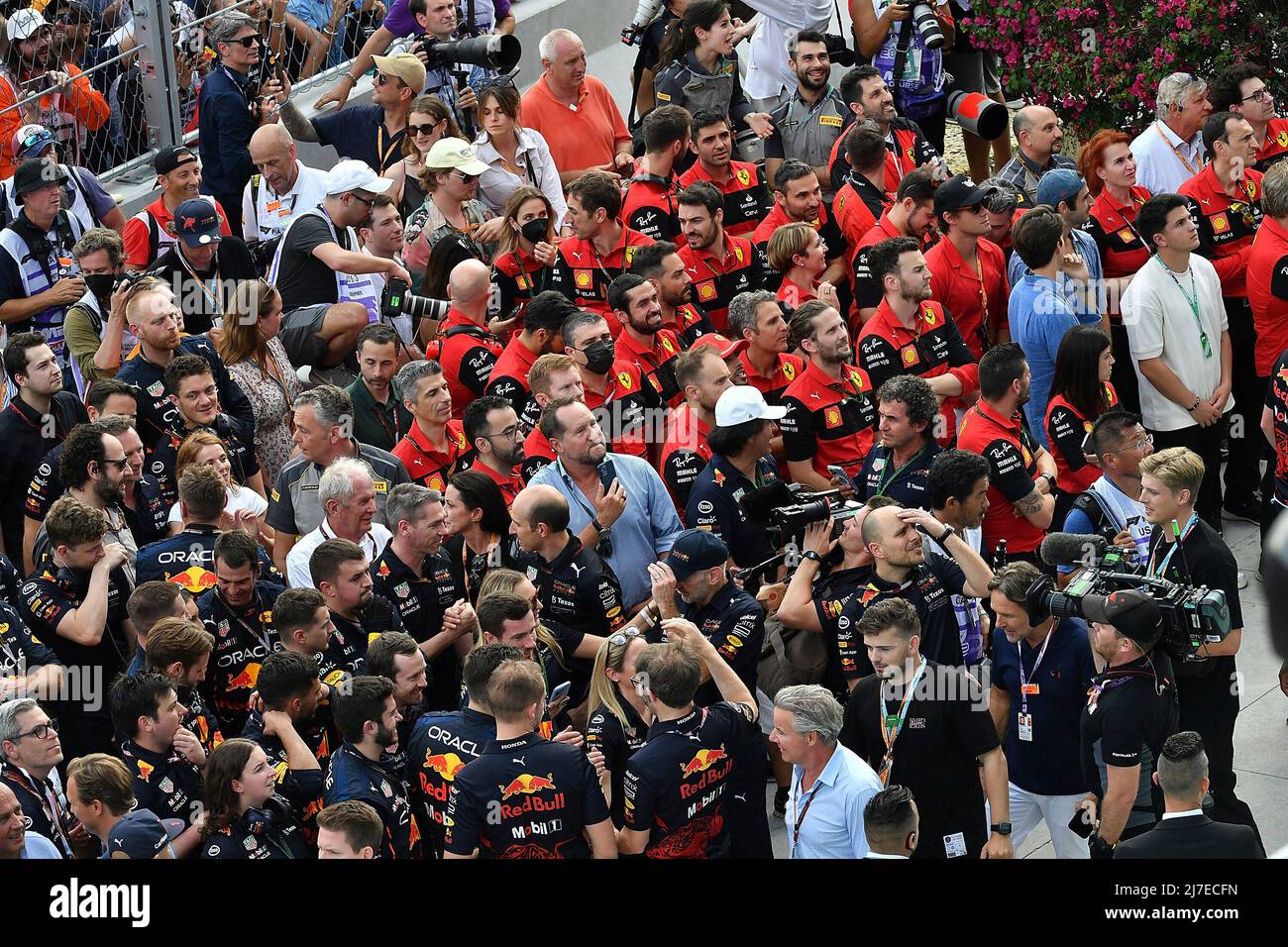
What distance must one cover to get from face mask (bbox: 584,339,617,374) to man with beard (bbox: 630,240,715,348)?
59 centimetres

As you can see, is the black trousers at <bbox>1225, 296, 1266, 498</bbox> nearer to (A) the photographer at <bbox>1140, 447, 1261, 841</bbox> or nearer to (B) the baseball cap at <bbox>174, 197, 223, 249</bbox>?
(A) the photographer at <bbox>1140, 447, 1261, 841</bbox>

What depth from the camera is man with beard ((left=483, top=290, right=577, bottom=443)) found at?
8617 millimetres

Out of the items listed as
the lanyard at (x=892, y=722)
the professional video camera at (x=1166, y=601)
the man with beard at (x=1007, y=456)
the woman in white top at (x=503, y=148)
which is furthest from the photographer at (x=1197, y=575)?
the woman in white top at (x=503, y=148)

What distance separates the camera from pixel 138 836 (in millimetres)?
5715

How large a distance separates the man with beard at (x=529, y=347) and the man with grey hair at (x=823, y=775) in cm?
298

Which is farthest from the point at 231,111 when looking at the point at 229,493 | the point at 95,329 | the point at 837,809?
the point at 837,809

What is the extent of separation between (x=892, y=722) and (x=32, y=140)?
5.94m

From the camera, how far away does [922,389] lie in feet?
25.4

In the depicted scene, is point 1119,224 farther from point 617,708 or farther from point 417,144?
point 617,708

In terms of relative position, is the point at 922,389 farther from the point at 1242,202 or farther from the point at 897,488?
the point at 1242,202

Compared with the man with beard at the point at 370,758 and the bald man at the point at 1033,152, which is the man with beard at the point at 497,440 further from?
the bald man at the point at 1033,152

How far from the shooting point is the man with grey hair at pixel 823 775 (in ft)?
19.6

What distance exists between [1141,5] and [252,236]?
239 inches

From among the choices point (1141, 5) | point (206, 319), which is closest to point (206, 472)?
point (206, 319)
